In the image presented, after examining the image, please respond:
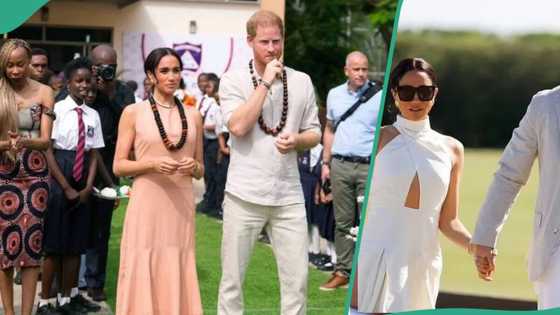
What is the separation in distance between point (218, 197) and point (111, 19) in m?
7.36

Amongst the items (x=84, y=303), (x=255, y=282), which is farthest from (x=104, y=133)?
(x=255, y=282)

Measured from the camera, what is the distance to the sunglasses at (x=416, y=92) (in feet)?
16.5

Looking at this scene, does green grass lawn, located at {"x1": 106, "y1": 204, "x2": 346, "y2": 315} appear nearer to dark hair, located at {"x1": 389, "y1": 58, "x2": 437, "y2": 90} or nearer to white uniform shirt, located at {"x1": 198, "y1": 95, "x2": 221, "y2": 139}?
white uniform shirt, located at {"x1": 198, "y1": 95, "x2": 221, "y2": 139}

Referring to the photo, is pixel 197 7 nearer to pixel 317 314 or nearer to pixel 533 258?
pixel 317 314

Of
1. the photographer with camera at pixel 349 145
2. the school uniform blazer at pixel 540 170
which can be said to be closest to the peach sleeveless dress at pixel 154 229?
the school uniform blazer at pixel 540 170

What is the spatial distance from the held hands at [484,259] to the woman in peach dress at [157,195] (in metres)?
1.70

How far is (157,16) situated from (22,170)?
35.1 ft

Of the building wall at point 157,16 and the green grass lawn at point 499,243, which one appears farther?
the building wall at point 157,16

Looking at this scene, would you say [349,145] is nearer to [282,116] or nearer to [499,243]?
[282,116]

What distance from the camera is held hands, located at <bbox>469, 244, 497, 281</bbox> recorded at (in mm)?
4867

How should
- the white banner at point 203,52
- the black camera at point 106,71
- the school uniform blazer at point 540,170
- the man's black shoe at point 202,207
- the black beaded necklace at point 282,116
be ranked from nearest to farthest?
the school uniform blazer at point 540,170 < the black beaded necklace at point 282,116 < the black camera at point 106,71 < the man's black shoe at point 202,207 < the white banner at point 203,52

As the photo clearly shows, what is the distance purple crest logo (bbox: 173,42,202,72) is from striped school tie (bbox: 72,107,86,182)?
7895 mm

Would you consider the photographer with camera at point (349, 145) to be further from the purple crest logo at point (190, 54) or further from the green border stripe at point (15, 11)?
the purple crest logo at point (190, 54)

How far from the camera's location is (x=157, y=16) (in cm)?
1716
